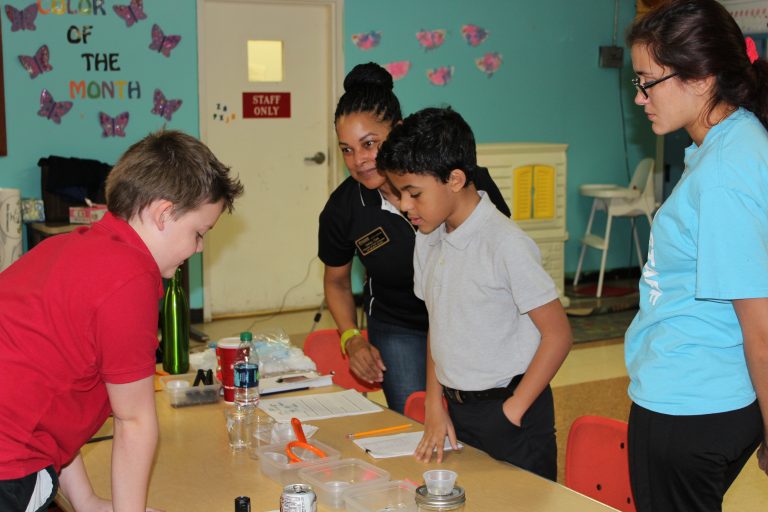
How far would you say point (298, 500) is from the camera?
1.62 meters

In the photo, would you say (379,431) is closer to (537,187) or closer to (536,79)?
(537,187)

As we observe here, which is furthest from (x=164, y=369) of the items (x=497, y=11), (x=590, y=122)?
(x=590, y=122)

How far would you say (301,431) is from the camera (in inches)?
84.1

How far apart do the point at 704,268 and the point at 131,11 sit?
4.91m

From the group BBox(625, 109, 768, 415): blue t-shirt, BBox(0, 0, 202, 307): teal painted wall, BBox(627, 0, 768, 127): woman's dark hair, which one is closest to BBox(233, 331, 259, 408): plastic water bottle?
BBox(625, 109, 768, 415): blue t-shirt

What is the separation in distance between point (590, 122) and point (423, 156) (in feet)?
18.6

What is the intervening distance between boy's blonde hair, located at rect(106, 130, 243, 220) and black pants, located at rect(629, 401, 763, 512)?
986mm

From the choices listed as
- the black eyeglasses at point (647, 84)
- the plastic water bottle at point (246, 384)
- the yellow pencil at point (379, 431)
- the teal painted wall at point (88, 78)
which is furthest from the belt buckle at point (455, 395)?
the teal painted wall at point (88, 78)

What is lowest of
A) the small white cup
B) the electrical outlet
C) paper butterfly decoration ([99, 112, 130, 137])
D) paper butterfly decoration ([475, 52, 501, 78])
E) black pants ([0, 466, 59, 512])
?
the small white cup

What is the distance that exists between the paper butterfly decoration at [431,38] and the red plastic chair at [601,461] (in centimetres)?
501

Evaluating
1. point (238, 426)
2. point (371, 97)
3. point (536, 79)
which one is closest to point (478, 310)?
point (238, 426)

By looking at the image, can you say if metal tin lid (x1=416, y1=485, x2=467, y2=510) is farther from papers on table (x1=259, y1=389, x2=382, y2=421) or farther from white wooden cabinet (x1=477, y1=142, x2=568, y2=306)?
white wooden cabinet (x1=477, y1=142, x2=568, y2=306)

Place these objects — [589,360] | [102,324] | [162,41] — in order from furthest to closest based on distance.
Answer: [162,41]
[589,360]
[102,324]

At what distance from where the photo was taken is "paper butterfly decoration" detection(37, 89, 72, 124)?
5672 mm
